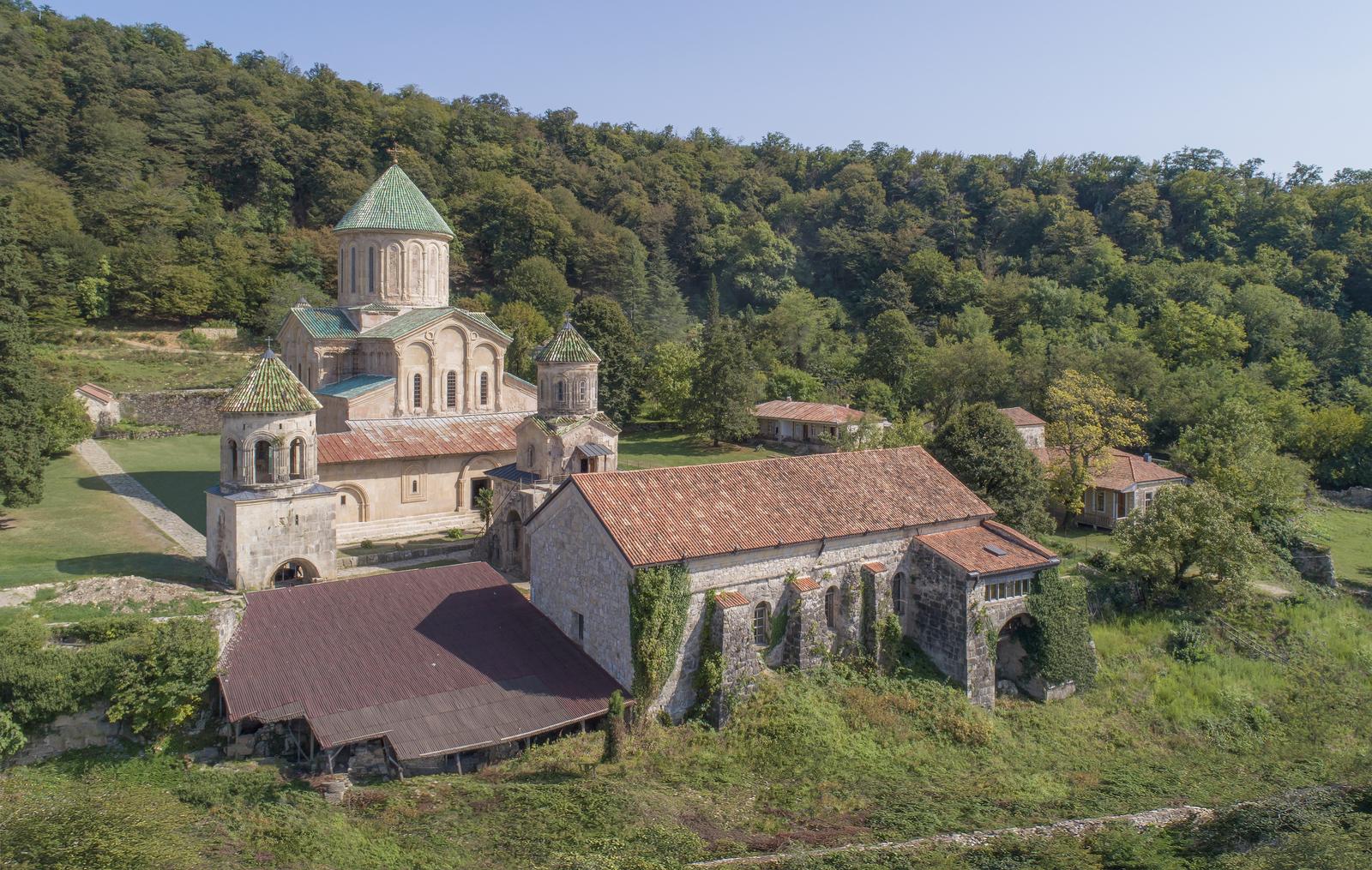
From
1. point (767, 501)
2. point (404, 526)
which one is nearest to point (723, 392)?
point (404, 526)

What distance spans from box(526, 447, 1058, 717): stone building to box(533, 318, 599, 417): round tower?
5615 millimetres

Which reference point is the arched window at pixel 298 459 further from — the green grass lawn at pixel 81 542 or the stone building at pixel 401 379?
the stone building at pixel 401 379

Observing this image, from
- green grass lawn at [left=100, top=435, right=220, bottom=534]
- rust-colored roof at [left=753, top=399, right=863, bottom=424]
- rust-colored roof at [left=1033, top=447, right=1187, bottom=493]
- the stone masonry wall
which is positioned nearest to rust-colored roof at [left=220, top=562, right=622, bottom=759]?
green grass lawn at [left=100, top=435, right=220, bottom=534]

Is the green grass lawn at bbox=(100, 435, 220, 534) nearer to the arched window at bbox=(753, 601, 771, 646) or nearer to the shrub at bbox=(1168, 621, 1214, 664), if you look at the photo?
the arched window at bbox=(753, 601, 771, 646)

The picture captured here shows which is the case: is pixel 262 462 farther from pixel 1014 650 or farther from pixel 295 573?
pixel 1014 650

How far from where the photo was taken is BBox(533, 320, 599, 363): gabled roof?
25.6 metres

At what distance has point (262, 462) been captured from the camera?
2205 centimetres

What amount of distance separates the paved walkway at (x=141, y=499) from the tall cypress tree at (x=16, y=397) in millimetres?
3355

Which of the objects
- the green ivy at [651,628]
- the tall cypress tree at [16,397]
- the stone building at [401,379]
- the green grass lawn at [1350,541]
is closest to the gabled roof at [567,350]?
the stone building at [401,379]

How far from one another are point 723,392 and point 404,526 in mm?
21085

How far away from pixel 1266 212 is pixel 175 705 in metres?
74.4

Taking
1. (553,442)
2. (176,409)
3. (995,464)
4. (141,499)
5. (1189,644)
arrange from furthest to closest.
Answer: (176,409) < (141,499) < (995,464) < (553,442) < (1189,644)

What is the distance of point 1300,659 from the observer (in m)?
23.1

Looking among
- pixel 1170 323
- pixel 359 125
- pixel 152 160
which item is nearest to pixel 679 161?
pixel 359 125
